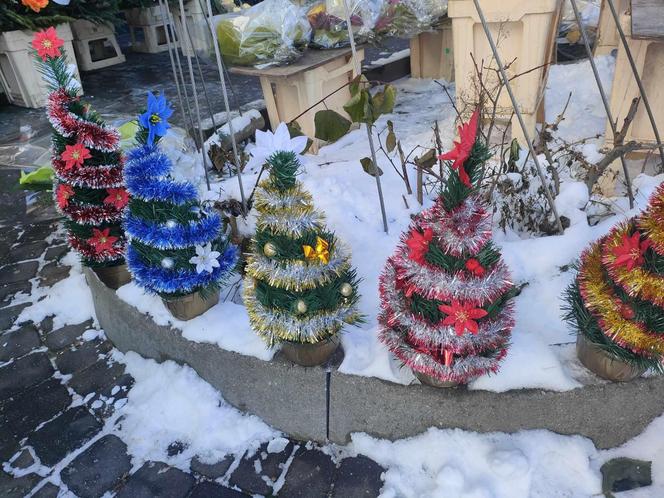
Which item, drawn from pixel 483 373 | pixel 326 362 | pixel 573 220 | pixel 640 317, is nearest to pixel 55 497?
pixel 326 362

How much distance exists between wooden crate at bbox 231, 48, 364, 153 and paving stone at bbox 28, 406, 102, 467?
243 cm

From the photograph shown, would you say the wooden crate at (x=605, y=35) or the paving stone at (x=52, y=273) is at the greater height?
the wooden crate at (x=605, y=35)

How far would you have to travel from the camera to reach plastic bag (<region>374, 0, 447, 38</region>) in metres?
4.16

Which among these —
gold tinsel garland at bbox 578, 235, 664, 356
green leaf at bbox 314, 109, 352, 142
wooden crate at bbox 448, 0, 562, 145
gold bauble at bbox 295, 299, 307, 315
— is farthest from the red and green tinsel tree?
wooden crate at bbox 448, 0, 562, 145

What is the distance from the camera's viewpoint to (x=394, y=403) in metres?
1.87

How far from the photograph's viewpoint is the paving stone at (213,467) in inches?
76.7

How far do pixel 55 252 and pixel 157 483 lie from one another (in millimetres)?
2074

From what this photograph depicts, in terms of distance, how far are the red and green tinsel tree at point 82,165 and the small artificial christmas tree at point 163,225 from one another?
1.32 feet

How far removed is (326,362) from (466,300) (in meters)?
0.65

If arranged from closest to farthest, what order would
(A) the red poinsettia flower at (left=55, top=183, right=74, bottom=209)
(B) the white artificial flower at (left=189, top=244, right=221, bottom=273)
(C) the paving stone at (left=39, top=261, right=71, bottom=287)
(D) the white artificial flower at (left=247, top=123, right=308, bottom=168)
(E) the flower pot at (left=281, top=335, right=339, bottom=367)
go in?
(D) the white artificial flower at (left=247, top=123, right=308, bottom=168) → (E) the flower pot at (left=281, top=335, right=339, bottom=367) → (B) the white artificial flower at (left=189, top=244, right=221, bottom=273) → (A) the red poinsettia flower at (left=55, top=183, right=74, bottom=209) → (C) the paving stone at (left=39, top=261, right=71, bottom=287)

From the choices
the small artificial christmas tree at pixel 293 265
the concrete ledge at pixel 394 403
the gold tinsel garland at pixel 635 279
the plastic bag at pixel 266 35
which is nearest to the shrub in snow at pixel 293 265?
the small artificial christmas tree at pixel 293 265

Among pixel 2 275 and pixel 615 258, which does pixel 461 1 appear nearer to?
pixel 615 258

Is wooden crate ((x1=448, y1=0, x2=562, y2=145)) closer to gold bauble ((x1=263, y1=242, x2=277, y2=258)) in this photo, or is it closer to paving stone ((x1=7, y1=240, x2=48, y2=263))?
gold bauble ((x1=263, y1=242, x2=277, y2=258))

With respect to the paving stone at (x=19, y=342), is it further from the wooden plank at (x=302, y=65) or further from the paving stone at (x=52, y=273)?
the wooden plank at (x=302, y=65)
